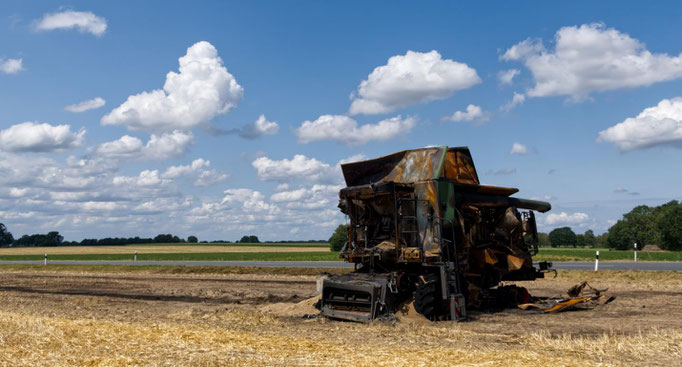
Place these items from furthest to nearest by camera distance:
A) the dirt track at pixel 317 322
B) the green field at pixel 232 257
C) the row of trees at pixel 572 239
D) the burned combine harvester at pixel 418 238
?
the row of trees at pixel 572 239
the green field at pixel 232 257
the burned combine harvester at pixel 418 238
the dirt track at pixel 317 322

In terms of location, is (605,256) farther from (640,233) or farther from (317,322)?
(640,233)

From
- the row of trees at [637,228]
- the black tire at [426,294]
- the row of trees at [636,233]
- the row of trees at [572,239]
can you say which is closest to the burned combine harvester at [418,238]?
the black tire at [426,294]

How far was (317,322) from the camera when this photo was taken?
42.7ft

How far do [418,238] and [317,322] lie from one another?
9.61 feet

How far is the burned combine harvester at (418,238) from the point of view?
13047mm

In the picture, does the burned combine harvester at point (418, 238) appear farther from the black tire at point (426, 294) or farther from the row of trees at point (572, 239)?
the row of trees at point (572, 239)

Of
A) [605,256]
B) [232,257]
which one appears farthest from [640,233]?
[232,257]

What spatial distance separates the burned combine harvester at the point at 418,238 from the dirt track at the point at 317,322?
2.12ft

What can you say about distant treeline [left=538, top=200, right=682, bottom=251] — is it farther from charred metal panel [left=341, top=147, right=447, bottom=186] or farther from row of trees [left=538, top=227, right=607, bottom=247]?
charred metal panel [left=341, top=147, right=447, bottom=186]

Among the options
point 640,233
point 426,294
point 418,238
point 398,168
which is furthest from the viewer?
point 640,233

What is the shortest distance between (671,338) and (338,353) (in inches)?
238

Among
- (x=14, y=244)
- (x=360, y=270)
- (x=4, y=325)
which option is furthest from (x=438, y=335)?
(x=14, y=244)

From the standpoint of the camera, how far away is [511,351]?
9203mm

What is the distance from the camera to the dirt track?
9.09 metres
